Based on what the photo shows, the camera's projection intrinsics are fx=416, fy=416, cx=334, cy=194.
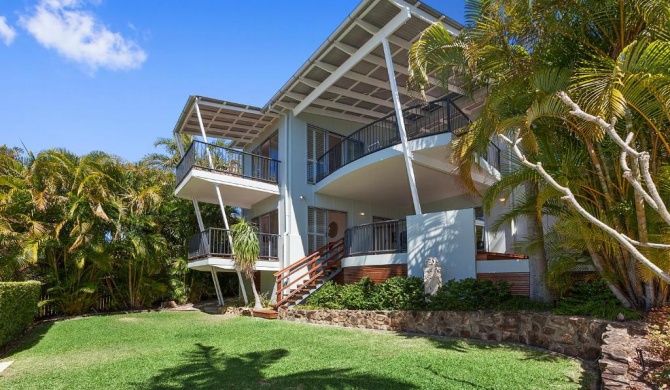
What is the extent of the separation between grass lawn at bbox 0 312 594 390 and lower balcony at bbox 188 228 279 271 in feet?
12.5

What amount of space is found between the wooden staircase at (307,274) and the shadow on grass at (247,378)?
626 centimetres

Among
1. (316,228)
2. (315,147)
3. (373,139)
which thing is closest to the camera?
(316,228)

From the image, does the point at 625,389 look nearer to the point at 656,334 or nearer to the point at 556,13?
the point at 656,334

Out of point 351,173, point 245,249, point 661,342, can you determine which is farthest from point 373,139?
point 661,342

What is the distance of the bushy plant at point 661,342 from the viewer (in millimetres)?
3982

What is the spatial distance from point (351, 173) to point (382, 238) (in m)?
2.53

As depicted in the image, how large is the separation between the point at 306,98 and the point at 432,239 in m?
7.26

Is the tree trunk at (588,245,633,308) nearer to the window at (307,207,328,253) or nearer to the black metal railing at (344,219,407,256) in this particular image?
the black metal railing at (344,219,407,256)

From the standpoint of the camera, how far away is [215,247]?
14.5 meters

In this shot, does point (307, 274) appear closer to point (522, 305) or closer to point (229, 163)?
point (229, 163)

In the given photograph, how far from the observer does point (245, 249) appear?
1334 centimetres

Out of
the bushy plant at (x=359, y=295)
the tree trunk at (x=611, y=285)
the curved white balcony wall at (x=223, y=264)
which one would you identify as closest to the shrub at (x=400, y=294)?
the bushy plant at (x=359, y=295)

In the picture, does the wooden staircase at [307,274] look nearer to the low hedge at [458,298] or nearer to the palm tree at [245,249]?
the low hedge at [458,298]

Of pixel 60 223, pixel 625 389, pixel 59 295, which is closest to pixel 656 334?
pixel 625 389
